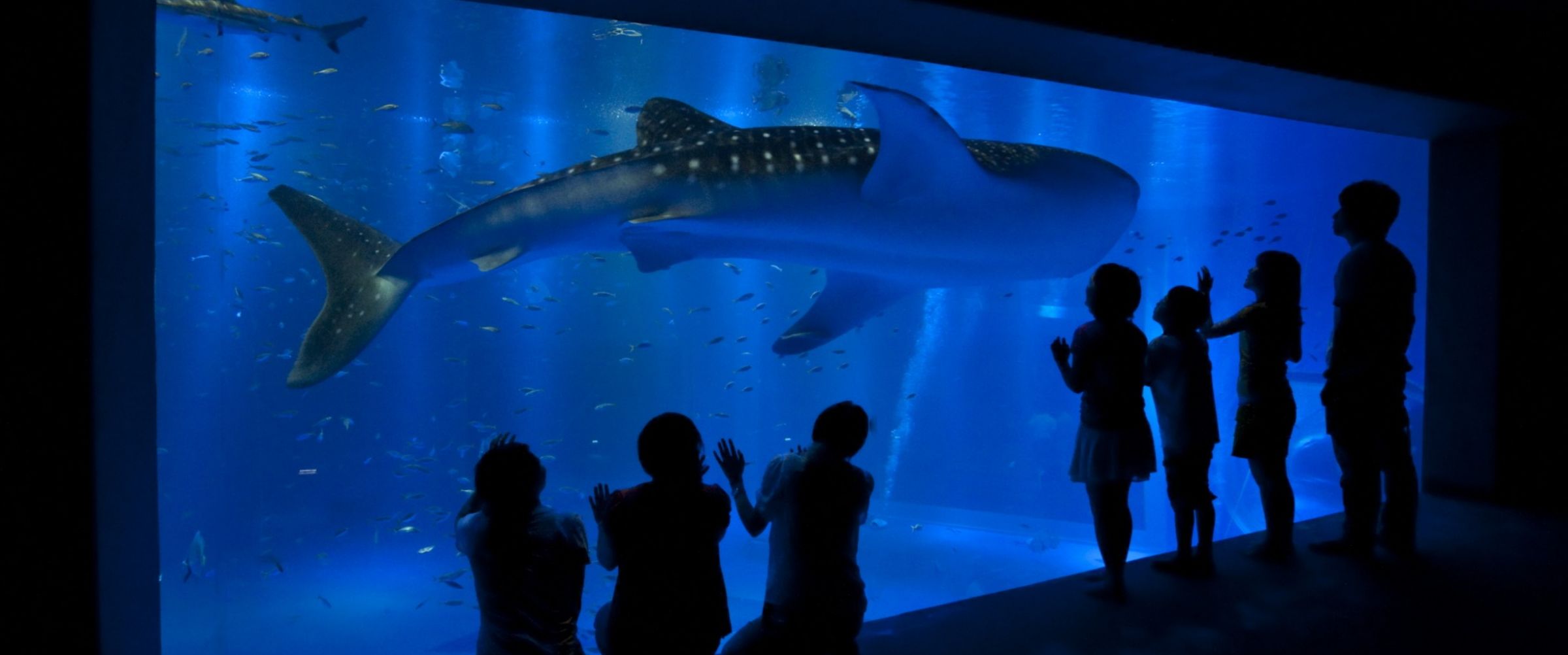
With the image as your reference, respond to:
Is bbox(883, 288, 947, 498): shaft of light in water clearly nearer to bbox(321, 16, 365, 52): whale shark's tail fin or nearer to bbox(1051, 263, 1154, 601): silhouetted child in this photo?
bbox(321, 16, 365, 52): whale shark's tail fin

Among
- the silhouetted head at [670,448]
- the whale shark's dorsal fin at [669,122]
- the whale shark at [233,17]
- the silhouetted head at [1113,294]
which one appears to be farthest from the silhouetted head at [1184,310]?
the whale shark at [233,17]

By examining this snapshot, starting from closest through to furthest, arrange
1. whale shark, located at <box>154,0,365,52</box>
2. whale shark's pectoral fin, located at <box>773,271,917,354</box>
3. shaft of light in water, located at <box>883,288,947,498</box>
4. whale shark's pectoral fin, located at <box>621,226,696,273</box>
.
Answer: whale shark's pectoral fin, located at <box>621,226,696,273</box> → whale shark's pectoral fin, located at <box>773,271,917,354</box> → whale shark, located at <box>154,0,365,52</box> → shaft of light in water, located at <box>883,288,947,498</box>

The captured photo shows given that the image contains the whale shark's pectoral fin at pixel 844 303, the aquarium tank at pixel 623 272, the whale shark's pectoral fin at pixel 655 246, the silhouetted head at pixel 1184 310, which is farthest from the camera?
the whale shark's pectoral fin at pixel 844 303

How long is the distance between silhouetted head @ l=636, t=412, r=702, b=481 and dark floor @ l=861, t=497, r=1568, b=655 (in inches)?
40.2

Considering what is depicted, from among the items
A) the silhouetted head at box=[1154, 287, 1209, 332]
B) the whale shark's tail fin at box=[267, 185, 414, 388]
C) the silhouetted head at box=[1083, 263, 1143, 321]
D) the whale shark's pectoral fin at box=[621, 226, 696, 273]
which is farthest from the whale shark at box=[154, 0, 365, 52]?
the silhouetted head at box=[1154, 287, 1209, 332]

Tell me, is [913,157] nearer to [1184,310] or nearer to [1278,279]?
[1184,310]

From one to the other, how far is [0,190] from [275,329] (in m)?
29.1

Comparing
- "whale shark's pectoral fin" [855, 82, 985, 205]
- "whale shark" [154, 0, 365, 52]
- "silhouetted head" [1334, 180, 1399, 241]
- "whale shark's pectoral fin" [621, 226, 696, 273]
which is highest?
"whale shark" [154, 0, 365, 52]

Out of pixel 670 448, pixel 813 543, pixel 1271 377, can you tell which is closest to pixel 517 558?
pixel 670 448

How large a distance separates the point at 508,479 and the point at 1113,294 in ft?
7.34

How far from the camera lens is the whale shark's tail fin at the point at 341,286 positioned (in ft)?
12.3

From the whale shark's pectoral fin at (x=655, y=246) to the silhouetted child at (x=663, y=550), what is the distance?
1926 mm

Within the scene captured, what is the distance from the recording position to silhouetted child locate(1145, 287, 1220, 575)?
128 inches

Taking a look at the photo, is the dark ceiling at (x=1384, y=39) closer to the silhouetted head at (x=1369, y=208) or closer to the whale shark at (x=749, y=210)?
the silhouetted head at (x=1369, y=208)
